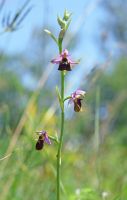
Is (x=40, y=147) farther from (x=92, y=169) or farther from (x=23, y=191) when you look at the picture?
(x=92, y=169)

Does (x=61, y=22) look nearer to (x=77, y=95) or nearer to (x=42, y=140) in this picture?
(x=77, y=95)

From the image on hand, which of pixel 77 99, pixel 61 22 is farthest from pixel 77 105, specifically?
pixel 61 22

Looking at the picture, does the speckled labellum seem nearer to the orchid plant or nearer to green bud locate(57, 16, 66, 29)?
the orchid plant

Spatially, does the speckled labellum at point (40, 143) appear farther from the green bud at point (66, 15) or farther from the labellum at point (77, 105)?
the green bud at point (66, 15)

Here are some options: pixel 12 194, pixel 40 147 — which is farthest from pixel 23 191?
pixel 40 147

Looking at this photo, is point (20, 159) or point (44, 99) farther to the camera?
point (44, 99)

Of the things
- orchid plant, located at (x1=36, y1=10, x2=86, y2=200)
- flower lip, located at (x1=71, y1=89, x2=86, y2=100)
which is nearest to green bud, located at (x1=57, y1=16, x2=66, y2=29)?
orchid plant, located at (x1=36, y1=10, x2=86, y2=200)

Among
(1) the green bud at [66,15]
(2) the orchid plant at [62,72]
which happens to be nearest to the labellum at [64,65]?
(2) the orchid plant at [62,72]

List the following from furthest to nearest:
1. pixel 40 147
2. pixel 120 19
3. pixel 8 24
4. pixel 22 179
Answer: pixel 120 19 < pixel 22 179 < pixel 8 24 < pixel 40 147
